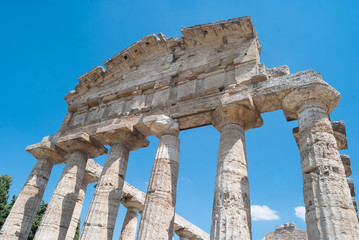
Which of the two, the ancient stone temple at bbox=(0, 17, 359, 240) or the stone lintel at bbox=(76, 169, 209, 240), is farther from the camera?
the stone lintel at bbox=(76, 169, 209, 240)

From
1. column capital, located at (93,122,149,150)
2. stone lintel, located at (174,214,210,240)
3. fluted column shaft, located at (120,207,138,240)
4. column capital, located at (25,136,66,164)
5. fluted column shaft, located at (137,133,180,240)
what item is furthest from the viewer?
stone lintel, located at (174,214,210,240)

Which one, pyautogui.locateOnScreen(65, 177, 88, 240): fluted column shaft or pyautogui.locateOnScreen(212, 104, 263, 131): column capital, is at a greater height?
pyautogui.locateOnScreen(212, 104, 263, 131): column capital

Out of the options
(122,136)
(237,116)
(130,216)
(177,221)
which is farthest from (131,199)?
(237,116)

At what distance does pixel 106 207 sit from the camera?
31.9 ft

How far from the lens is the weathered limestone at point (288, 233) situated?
15.3 meters

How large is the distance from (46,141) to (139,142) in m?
4.37

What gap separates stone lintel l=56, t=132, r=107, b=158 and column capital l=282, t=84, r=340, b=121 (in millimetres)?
7719

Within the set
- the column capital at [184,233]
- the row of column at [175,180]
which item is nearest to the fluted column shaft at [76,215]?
the row of column at [175,180]

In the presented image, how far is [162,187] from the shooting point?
28.9ft

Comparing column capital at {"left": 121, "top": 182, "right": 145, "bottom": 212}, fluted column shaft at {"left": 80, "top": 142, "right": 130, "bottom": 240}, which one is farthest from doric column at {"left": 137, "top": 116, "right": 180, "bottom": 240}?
column capital at {"left": 121, "top": 182, "right": 145, "bottom": 212}

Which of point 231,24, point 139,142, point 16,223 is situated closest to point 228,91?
point 231,24

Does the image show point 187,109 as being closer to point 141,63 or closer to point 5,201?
point 141,63

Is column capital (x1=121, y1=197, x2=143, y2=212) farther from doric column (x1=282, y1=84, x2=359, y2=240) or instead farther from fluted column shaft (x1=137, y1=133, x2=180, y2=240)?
doric column (x1=282, y1=84, x2=359, y2=240)

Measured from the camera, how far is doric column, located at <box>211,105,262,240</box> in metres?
7.08
